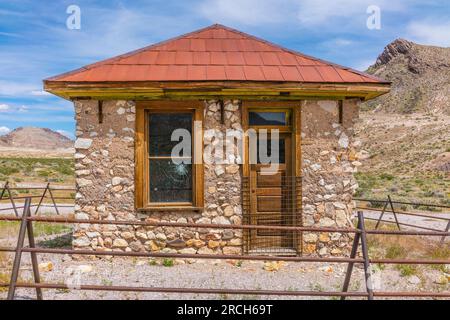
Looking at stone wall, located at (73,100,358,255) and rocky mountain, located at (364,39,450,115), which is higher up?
rocky mountain, located at (364,39,450,115)

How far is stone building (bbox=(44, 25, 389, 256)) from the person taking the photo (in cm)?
720

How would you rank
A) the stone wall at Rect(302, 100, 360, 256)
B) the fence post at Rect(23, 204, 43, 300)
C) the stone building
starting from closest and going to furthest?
the fence post at Rect(23, 204, 43, 300), the stone building, the stone wall at Rect(302, 100, 360, 256)

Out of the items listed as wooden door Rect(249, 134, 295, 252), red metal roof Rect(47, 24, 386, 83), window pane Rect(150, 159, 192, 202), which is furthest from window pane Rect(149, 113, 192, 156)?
wooden door Rect(249, 134, 295, 252)

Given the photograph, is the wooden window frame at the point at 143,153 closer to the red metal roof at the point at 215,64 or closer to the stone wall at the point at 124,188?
the stone wall at the point at 124,188

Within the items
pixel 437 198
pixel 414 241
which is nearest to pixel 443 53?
pixel 437 198

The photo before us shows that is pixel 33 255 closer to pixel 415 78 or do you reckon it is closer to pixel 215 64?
pixel 215 64

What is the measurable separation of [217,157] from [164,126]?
104 cm

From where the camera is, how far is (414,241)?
9.73m

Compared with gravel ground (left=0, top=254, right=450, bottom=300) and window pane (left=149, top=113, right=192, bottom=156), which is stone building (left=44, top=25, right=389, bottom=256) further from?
gravel ground (left=0, top=254, right=450, bottom=300)

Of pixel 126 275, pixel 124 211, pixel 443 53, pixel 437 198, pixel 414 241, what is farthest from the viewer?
pixel 443 53

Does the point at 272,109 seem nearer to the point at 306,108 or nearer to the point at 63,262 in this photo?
the point at 306,108

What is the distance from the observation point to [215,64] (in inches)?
296

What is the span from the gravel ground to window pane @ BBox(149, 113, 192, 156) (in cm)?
196

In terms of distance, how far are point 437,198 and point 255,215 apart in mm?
17494
